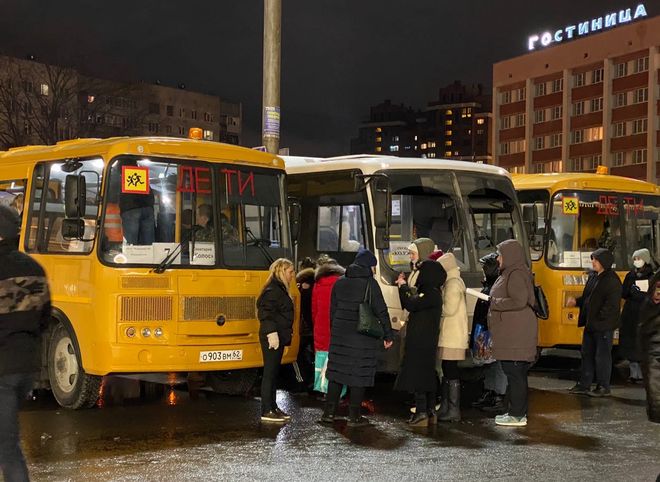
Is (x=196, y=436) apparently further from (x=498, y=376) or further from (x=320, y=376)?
(x=498, y=376)

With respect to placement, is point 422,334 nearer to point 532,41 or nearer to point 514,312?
point 514,312

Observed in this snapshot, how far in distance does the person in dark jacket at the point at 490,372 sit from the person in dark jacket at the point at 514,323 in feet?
3.11

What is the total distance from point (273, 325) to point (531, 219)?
20.6ft

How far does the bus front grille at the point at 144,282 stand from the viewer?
977 centimetres

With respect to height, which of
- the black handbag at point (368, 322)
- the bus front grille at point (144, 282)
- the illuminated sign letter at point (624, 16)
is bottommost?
the black handbag at point (368, 322)

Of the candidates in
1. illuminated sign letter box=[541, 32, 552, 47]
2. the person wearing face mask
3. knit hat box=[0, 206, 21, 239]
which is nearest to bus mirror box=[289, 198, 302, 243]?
the person wearing face mask

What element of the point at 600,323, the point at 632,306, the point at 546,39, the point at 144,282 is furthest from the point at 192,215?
the point at 546,39

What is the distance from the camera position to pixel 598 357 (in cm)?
1228

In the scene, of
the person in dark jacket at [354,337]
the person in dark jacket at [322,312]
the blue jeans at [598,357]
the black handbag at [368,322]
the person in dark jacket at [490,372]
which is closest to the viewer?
the black handbag at [368,322]

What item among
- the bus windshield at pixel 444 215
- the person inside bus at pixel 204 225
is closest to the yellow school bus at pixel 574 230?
the bus windshield at pixel 444 215

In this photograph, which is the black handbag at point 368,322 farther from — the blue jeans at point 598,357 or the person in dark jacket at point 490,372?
the blue jeans at point 598,357

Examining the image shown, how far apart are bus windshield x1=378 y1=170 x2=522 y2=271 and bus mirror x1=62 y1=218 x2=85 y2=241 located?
395 centimetres

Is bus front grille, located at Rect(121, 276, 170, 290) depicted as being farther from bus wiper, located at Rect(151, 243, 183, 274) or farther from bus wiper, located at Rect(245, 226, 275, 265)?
bus wiper, located at Rect(245, 226, 275, 265)

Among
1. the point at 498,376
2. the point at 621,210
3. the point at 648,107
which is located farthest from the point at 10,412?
the point at 648,107
